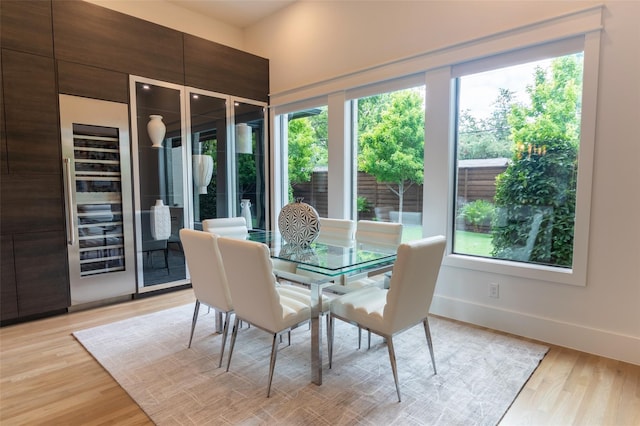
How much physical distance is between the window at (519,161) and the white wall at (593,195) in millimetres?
193

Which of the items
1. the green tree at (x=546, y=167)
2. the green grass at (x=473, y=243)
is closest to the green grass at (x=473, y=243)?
the green grass at (x=473, y=243)

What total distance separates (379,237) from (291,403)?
1.51 meters

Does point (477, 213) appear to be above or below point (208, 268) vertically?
above

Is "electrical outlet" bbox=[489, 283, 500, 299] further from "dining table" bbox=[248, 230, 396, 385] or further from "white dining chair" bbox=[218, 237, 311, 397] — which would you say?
"white dining chair" bbox=[218, 237, 311, 397]

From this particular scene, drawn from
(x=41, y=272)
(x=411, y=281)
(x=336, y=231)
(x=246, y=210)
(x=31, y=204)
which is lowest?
(x=41, y=272)

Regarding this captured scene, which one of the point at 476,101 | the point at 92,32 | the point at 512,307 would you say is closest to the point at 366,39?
the point at 476,101

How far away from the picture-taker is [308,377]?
2236 mm

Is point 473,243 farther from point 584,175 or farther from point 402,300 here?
point 402,300

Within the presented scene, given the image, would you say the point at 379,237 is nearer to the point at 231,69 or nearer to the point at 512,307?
the point at 512,307

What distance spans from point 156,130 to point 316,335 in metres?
3.00

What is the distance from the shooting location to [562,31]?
256cm

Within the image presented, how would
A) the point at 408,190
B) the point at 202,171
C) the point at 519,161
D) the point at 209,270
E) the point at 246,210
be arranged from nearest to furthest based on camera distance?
the point at 209,270, the point at 519,161, the point at 408,190, the point at 202,171, the point at 246,210

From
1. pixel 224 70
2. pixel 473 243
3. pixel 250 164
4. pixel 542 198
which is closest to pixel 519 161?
pixel 542 198

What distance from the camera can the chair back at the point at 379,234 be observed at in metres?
2.94
